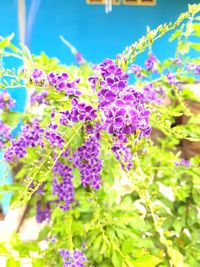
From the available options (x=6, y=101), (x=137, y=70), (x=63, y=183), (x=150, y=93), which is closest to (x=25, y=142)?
(x=63, y=183)

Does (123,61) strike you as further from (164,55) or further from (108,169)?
(164,55)

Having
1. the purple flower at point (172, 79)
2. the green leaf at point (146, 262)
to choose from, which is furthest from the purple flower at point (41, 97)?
the green leaf at point (146, 262)

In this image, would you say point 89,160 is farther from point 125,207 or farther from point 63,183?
point 125,207

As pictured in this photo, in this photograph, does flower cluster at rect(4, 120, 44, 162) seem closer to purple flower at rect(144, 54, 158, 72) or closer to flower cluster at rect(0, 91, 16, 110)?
flower cluster at rect(0, 91, 16, 110)

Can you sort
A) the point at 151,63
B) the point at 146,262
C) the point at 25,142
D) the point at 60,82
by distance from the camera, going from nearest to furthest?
1. the point at 60,82
2. the point at 146,262
3. the point at 25,142
4. the point at 151,63

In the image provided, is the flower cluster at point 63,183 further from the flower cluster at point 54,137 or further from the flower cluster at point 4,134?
the flower cluster at point 4,134

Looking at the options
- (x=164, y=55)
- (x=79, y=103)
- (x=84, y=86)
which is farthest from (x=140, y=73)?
(x=164, y=55)
